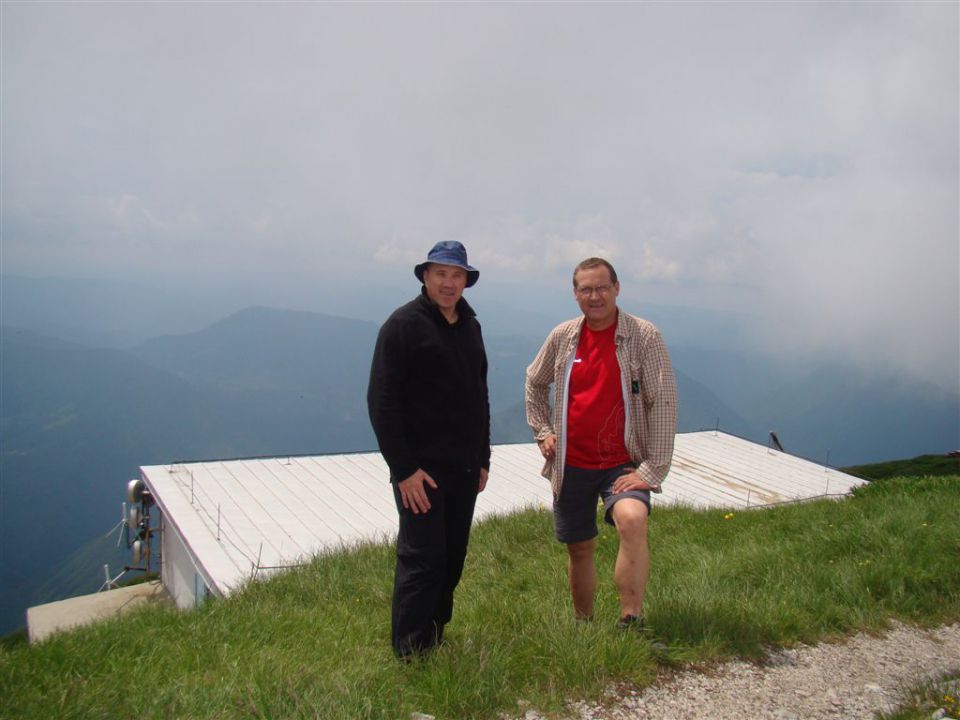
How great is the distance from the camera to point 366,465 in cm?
1373

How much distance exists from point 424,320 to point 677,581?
118 inches

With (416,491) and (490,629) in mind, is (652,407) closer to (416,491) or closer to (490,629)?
(416,491)

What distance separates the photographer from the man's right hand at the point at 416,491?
3.22m

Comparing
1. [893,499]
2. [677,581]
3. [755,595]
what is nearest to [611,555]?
[677,581]

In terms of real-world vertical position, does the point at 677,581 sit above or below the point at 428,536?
below

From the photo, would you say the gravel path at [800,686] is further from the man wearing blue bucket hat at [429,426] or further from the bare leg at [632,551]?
the man wearing blue bucket hat at [429,426]

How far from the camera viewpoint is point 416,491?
322cm

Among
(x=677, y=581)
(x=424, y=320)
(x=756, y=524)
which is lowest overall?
(x=756, y=524)

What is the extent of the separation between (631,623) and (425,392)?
1719 millimetres

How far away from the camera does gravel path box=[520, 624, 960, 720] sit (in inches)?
125

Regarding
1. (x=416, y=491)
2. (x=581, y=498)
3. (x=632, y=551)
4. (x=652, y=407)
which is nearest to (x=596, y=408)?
(x=652, y=407)

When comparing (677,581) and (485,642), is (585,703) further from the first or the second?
(677,581)

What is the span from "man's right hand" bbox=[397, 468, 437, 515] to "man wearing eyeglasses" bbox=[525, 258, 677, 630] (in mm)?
927

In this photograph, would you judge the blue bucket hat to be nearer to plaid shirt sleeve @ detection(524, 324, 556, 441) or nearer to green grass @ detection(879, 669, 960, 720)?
plaid shirt sleeve @ detection(524, 324, 556, 441)
